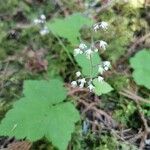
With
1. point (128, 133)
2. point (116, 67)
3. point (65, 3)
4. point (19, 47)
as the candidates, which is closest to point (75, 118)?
point (128, 133)

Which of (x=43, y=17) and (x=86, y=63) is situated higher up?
(x=43, y=17)

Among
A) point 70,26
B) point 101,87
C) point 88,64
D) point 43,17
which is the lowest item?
point 101,87

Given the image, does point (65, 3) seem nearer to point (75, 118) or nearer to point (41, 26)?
Result: point (41, 26)

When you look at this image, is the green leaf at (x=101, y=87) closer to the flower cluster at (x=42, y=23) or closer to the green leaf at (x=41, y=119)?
the green leaf at (x=41, y=119)

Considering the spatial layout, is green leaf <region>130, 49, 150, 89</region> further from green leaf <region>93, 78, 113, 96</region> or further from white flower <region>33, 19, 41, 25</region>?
white flower <region>33, 19, 41, 25</region>

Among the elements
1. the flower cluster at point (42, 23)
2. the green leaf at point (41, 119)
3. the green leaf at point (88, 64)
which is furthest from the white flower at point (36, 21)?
the green leaf at point (41, 119)

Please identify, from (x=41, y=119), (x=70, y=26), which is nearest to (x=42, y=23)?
(x=70, y=26)

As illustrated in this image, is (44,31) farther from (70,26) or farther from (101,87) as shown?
(101,87)
